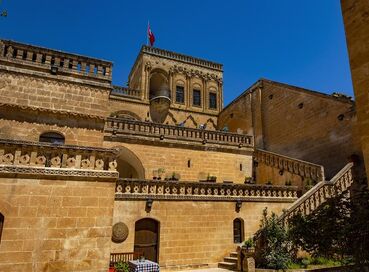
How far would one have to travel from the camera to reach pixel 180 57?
30.8 meters

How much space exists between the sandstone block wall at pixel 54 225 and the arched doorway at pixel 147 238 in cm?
341

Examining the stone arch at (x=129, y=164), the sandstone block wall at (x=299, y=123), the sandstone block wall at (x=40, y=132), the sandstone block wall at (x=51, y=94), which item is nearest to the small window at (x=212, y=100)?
the sandstone block wall at (x=299, y=123)

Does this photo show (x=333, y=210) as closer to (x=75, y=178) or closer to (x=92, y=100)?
(x=75, y=178)

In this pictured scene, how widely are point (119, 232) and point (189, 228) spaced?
9.24 feet

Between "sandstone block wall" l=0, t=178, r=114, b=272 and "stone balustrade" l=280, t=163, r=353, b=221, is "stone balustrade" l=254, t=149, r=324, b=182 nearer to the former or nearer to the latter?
"stone balustrade" l=280, t=163, r=353, b=221

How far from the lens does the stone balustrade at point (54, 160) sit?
738 centimetres

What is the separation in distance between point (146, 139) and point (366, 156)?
12.3 m

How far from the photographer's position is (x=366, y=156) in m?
5.01

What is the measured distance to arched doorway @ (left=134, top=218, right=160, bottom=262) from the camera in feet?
36.0

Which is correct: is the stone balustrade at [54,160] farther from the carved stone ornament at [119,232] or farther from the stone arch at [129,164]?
the stone arch at [129,164]

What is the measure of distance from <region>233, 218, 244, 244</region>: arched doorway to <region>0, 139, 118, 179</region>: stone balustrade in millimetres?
6691

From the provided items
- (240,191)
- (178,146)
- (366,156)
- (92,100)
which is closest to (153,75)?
(178,146)

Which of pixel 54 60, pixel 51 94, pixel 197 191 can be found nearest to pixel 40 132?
pixel 51 94

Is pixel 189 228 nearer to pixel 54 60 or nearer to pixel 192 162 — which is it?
pixel 192 162
